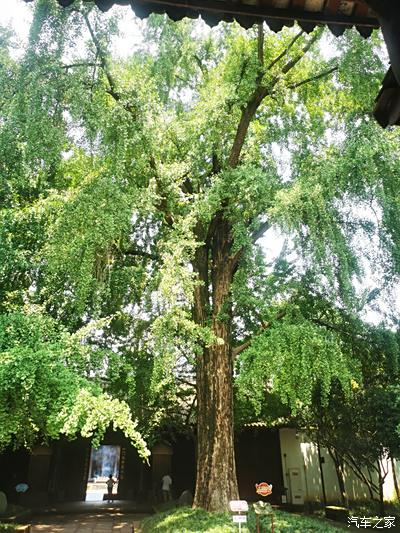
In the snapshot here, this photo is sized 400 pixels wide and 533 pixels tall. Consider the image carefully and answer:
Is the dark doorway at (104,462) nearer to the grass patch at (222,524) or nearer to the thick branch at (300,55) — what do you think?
the grass patch at (222,524)

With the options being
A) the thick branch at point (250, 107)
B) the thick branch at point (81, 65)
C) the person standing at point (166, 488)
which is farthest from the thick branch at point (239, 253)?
the person standing at point (166, 488)

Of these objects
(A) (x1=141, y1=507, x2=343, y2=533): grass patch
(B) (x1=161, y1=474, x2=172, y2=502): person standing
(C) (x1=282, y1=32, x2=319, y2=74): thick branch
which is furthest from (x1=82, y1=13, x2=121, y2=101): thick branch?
(B) (x1=161, y1=474, x2=172, y2=502): person standing

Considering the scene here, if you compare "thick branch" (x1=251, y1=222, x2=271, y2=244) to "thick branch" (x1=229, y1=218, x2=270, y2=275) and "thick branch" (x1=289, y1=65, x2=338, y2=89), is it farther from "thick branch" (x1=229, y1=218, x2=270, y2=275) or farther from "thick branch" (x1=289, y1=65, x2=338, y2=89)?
"thick branch" (x1=289, y1=65, x2=338, y2=89)

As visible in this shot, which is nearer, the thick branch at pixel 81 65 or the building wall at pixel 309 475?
the thick branch at pixel 81 65

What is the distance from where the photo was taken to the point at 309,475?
16.5 meters

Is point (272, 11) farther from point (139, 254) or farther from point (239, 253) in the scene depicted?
point (139, 254)

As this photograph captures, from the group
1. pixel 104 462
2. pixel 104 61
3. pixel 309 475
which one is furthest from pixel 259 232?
pixel 104 462

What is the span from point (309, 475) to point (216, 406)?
1061cm

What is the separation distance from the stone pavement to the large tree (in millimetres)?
3231

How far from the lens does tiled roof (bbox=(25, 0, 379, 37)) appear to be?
209 centimetres

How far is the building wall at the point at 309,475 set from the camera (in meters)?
16.2

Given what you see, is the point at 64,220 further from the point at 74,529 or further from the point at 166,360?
the point at 74,529

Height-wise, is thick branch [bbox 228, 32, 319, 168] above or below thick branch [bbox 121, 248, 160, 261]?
above

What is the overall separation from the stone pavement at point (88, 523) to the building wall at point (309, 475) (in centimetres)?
617
